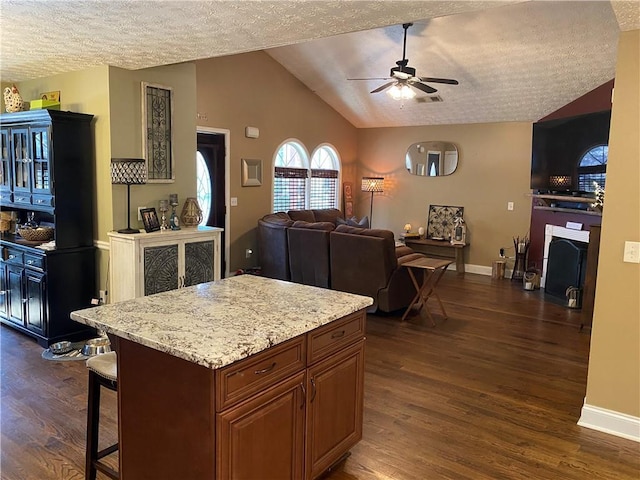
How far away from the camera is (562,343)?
471 centimetres

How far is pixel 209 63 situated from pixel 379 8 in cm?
427

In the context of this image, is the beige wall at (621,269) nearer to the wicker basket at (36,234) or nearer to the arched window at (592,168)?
the arched window at (592,168)

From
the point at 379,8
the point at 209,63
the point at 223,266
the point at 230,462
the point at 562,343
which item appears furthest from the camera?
the point at 223,266

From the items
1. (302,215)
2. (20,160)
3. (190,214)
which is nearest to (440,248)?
(302,215)

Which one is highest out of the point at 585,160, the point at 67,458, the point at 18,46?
the point at 18,46

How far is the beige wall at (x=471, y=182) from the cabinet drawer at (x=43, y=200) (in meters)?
6.00

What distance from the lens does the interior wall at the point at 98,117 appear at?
4.20 m

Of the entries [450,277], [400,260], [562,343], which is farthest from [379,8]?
[450,277]

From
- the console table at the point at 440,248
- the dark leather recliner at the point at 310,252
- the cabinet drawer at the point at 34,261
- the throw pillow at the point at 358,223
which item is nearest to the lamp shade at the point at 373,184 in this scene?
the console table at the point at 440,248

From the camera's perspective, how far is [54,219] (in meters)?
4.22

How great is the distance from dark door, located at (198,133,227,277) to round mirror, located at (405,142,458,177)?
3473 mm

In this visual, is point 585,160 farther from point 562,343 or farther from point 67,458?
point 67,458

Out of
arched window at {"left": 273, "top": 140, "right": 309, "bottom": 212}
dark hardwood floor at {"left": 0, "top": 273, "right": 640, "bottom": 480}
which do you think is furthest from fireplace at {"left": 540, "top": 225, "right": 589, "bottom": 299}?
arched window at {"left": 273, "top": 140, "right": 309, "bottom": 212}

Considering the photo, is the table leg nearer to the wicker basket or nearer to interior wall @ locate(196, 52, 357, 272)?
interior wall @ locate(196, 52, 357, 272)
